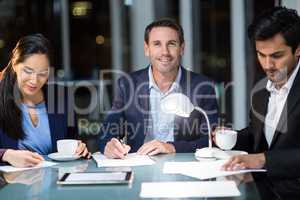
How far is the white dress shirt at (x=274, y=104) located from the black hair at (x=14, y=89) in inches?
44.2

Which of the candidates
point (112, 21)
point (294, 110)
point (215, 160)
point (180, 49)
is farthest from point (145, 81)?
point (112, 21)

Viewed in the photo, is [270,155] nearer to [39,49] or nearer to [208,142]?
[208,142]

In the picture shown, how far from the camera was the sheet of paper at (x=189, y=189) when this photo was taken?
1.47 m

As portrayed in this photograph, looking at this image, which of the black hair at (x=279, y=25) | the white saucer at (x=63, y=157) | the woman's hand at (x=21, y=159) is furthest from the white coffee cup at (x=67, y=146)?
the black hair at (x=279, y=25)

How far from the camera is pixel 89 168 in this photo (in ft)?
6.21

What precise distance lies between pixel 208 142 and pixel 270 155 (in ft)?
1.74

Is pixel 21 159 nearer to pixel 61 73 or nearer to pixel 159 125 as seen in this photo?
pixel 159 125

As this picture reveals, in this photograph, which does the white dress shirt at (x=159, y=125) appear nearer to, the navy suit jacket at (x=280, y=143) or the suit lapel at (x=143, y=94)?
the suit lapel at (x=143, y=94)

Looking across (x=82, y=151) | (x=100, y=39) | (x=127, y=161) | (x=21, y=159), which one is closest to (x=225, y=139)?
(x=127, y=161)

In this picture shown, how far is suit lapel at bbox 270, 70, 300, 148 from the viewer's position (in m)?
1.90

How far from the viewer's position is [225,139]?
78.4 inches

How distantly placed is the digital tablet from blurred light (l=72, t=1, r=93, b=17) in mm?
3878

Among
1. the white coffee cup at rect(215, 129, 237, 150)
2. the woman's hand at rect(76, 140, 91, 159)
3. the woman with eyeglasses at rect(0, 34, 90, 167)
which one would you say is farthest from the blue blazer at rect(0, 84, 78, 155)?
the white coffee cup at rect(215, 129, 237, 150)

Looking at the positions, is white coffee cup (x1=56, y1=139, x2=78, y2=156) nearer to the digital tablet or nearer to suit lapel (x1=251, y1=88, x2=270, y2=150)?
the digital tablet
